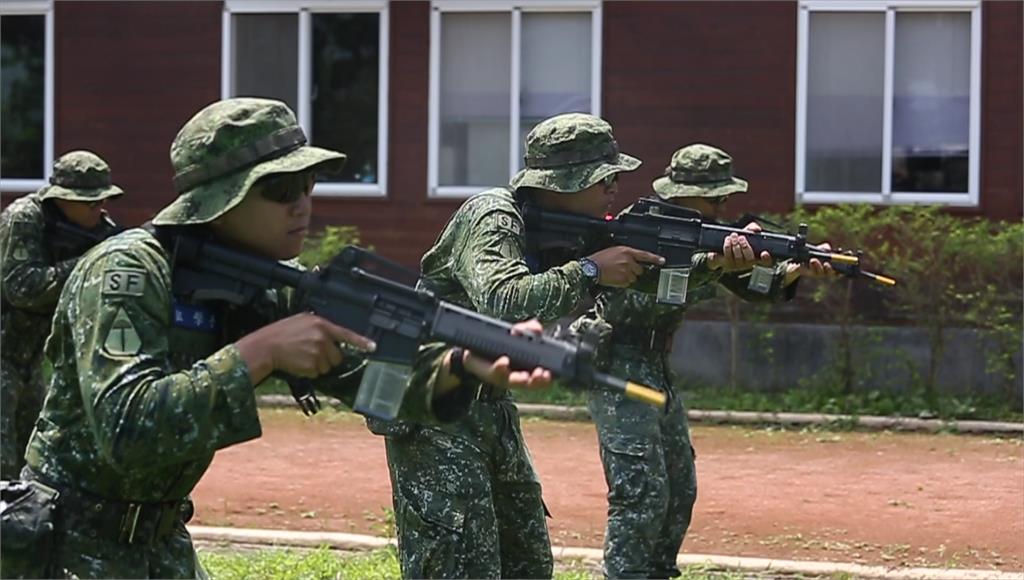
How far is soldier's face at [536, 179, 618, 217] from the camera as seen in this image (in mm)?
5645

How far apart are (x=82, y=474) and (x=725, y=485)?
6834 millimetres

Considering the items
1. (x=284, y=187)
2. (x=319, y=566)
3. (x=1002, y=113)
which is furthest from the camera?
(x=1002, y=113)

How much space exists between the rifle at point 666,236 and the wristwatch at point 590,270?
0.21 metres

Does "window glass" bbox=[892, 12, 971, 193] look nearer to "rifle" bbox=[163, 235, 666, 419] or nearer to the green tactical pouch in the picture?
"rifle" bbox=[163, 235, 666, 419]

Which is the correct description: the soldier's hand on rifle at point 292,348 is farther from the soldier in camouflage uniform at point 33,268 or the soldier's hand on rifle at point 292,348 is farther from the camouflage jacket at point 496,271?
the soldier in camouflage uniform at point 33,268

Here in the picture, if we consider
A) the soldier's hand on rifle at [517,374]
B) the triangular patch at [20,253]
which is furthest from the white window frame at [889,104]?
the soldier's hand on rifle at [517,374]

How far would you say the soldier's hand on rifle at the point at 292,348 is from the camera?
3.54 metres

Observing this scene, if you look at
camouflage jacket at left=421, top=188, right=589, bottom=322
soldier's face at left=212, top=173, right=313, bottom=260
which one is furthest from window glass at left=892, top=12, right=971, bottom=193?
soldier's face at left=212, top=173, right=313, bottom=260

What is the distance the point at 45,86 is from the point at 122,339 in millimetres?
13064

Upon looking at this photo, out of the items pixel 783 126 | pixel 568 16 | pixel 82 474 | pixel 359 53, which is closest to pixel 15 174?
pixel 359 53

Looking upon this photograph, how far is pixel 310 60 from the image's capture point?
15180 millimetres

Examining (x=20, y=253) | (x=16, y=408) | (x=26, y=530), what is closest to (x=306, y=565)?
(x=16, y=408)

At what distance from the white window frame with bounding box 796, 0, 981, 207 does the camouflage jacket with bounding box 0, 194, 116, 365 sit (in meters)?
7.27

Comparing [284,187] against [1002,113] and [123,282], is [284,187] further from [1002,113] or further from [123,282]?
[1002,113]
